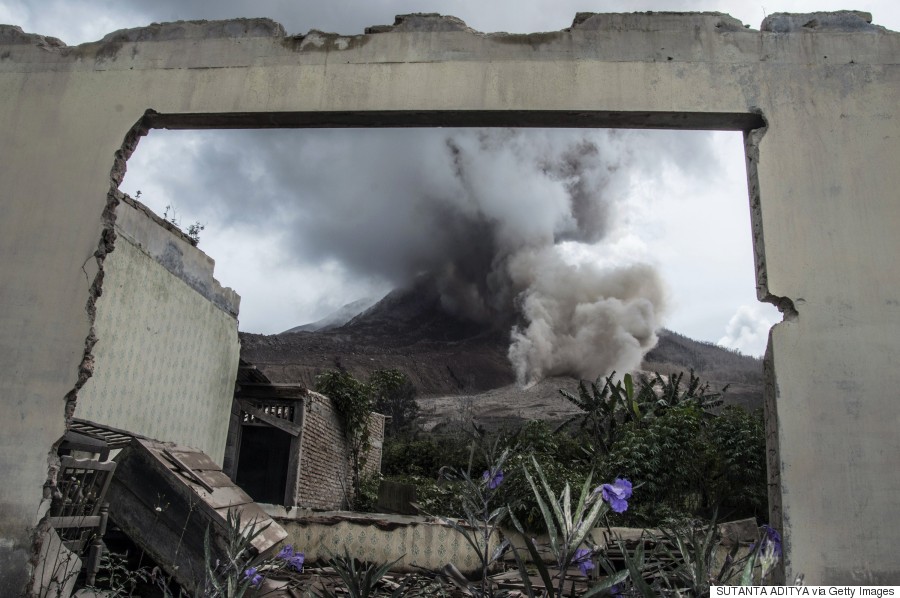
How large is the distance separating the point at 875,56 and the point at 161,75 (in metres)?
5.24

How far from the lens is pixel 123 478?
17.2 ft

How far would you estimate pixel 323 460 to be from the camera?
45.9 ft

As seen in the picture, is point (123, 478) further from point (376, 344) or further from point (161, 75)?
point (376, 344)

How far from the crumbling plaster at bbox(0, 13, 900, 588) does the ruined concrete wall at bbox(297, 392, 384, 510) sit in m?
8.39

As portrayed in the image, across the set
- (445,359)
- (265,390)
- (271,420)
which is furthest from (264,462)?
(445,359)

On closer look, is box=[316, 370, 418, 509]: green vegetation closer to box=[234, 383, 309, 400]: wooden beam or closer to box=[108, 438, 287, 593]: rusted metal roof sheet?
box=[234, 383, 309, 400]: wooden beam

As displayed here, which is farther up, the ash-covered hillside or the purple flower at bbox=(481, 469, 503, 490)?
the ash-covered hillside

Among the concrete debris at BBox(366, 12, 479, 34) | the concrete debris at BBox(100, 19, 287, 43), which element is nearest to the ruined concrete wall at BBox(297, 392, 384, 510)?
the concrete debris at BBox(100, 19, 287, 43)

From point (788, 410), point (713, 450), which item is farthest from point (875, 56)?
point (713, 450)

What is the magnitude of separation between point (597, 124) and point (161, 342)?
20.6 ft

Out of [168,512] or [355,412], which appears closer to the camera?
[168,512]

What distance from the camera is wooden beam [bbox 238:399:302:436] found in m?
12.2

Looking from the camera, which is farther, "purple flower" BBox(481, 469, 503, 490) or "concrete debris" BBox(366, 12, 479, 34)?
"concrete debris" BBox(366, 12, 479, 34)

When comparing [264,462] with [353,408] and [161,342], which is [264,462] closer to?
[353,408]
